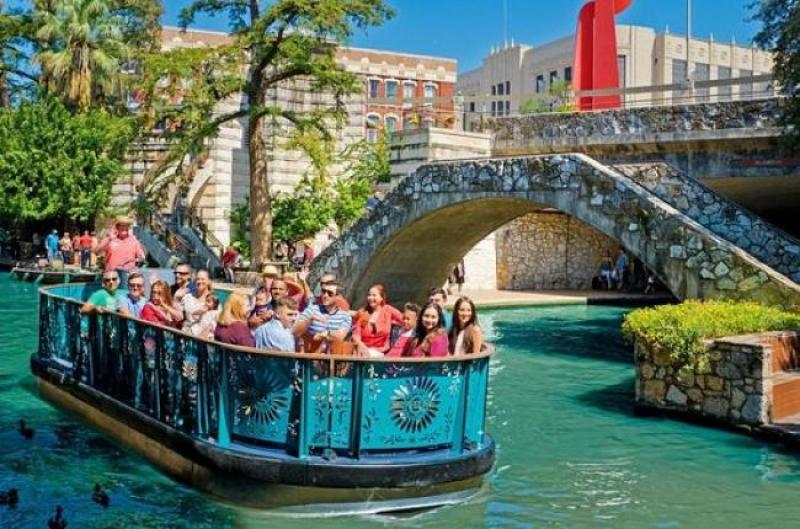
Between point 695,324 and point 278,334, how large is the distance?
5.86 metres

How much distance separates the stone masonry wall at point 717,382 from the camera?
12.1 meters

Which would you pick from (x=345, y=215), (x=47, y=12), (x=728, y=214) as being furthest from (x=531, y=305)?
(x=47, y=12)

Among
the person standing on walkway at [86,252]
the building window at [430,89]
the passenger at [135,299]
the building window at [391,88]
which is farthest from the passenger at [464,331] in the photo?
the building window at [430,89]

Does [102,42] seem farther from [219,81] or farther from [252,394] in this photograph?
[252,394]

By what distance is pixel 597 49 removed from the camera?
32750 millimetres

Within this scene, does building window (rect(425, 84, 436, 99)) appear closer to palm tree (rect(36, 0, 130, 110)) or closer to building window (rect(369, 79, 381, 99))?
building window (rect(369, 79, 381, 99))

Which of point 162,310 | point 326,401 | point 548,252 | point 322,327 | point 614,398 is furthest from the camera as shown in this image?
point 548,252

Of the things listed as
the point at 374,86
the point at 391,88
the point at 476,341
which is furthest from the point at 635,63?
the point at 476,341

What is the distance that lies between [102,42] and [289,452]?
121 ft

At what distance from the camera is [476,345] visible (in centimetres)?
958

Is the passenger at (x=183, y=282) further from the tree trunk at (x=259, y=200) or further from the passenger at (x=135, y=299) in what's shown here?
the tree trunk at (x=259, y=200)

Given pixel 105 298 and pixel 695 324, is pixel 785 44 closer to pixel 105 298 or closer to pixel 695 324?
pixel 695 324

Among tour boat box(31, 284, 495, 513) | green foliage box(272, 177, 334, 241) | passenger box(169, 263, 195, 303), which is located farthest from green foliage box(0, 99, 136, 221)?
tour boat box(31, 284, 495, 513)

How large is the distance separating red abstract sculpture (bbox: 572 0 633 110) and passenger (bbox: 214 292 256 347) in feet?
78.0
